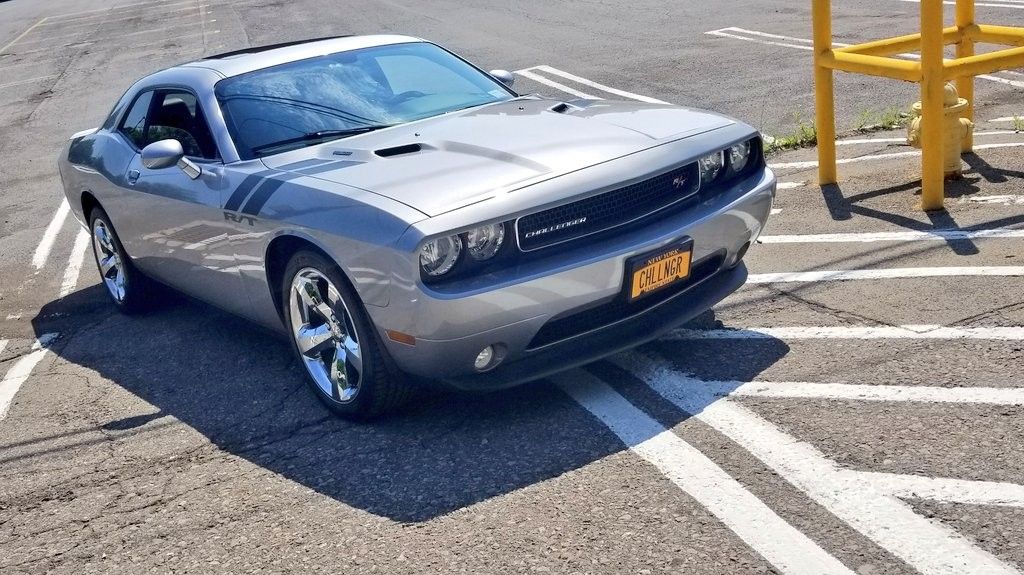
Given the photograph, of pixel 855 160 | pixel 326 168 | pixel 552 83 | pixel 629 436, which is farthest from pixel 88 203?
pixel 552 83

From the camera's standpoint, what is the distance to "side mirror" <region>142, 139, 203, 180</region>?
547 cm

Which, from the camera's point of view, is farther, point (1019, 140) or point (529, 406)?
point (1019, 140)

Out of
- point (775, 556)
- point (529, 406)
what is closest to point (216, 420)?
point (529, 406)

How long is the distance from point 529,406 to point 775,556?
1.54 meters

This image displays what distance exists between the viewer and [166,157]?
547cm

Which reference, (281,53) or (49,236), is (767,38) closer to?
(49,236)

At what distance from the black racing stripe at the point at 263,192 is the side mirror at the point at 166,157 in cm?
59

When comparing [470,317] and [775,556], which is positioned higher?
[470,317]

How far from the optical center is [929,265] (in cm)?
575

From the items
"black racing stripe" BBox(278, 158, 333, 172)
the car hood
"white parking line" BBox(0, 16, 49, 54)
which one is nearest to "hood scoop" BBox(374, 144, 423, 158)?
the car hood

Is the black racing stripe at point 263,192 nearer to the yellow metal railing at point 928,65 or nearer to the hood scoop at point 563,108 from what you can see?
the hood scoop at point 563,108

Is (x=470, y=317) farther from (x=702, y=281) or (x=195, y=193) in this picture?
(x=195, y=193)

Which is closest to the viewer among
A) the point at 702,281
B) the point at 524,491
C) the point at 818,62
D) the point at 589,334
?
the point at 524,491

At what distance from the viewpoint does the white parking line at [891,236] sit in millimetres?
6082
